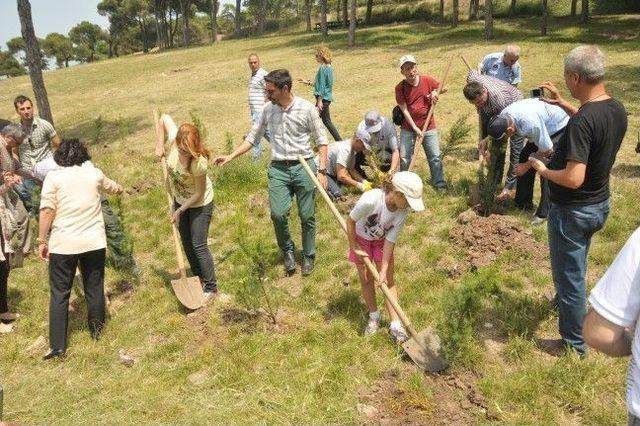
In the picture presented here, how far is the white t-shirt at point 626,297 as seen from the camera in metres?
1.56

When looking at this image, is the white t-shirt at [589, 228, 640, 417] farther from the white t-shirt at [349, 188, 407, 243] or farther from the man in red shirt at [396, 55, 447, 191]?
the man in red shirt at [396, 55, 447, 191]

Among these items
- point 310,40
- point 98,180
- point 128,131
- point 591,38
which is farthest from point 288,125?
point 310,40

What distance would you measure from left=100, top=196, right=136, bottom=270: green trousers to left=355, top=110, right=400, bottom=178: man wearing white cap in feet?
10.3

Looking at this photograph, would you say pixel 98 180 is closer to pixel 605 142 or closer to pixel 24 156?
pixel 24 156

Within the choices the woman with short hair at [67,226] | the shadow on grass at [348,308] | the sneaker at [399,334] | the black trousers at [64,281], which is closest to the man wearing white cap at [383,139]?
the shadow on grass at [348,308]

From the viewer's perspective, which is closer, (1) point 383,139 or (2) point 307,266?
(2) point 307,266

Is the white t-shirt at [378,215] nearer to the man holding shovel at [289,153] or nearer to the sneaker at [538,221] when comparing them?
the man holding shovel at [289,153]

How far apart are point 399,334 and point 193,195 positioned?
2345 millimetres

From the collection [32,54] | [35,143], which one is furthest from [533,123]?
[32,54]

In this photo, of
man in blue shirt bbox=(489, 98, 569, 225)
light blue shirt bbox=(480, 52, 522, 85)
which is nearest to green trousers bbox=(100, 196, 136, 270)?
man in blue shirt bbox=(489, 98, 569, 225)

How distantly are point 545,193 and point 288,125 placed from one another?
3.10m

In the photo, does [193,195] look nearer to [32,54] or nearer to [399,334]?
[399,334]

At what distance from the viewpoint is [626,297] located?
158 centimetres

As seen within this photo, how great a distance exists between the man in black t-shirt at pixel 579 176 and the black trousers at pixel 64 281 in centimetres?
378
